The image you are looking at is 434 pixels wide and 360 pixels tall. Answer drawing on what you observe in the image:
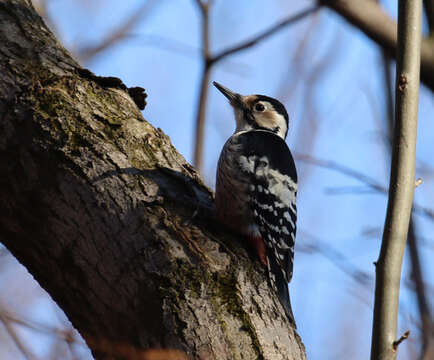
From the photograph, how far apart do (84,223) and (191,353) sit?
86cm

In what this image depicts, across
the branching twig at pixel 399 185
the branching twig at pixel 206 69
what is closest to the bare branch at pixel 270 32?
the branching twig at pixel 206 69

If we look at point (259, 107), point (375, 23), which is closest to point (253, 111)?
point (259, 107)

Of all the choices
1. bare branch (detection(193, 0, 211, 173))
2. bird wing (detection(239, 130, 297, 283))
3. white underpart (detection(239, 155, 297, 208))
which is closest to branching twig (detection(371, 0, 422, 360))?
bird wing (detection(239, 130, 297, 283))

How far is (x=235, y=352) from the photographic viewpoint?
8.99 ft

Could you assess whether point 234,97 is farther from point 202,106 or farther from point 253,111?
point 202,106

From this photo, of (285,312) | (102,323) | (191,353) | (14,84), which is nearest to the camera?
(191,353)

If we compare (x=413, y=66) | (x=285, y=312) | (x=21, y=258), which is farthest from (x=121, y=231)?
(x=413, y=66)

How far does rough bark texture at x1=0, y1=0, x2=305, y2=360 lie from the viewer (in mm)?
2852

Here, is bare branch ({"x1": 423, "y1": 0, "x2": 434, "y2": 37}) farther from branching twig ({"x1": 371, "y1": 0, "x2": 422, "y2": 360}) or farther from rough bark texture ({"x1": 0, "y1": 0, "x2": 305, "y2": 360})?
rough bark texture ({"x1": 0, "y1": 0, "x2": 305, "y2": 360})

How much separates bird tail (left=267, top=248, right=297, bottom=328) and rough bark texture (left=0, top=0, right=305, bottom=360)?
10cm

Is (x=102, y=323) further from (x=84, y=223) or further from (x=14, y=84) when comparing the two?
(x=14, y=84)

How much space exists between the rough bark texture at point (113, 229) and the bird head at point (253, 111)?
2.48 metres

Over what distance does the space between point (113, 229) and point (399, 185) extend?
1.39m

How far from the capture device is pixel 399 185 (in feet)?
8.96
